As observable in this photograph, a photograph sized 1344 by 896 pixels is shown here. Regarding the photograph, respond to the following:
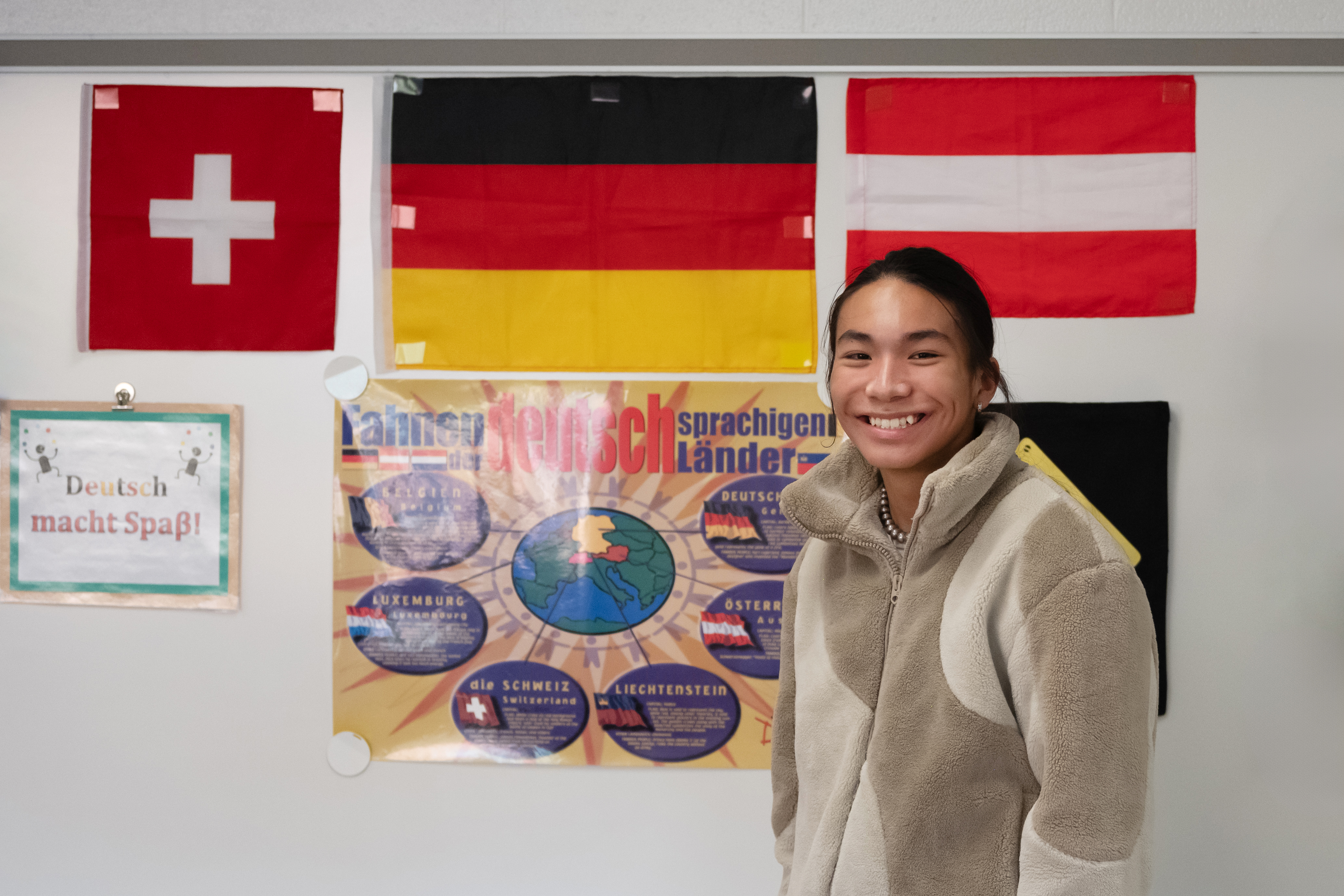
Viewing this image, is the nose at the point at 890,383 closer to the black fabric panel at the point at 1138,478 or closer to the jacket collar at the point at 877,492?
the jacket collar at the point at 877,492

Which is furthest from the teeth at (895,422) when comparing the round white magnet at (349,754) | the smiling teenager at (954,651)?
the round white magnet at (349,754)

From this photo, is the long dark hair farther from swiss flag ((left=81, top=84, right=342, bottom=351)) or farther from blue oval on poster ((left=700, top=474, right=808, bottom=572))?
swiss flag ((left=81, top=84, right=342, bottom=351))

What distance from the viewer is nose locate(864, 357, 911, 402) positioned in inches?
29.6

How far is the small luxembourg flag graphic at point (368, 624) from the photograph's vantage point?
1295mm

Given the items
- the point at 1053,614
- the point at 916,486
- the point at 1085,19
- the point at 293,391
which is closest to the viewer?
the point at 1053,614

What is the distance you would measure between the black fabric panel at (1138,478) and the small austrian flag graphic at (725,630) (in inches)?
20.7

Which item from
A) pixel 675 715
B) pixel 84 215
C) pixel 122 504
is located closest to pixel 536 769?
pixel 675 715

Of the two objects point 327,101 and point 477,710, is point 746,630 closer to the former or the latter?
point 477,710

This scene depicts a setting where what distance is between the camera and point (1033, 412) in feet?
4.11

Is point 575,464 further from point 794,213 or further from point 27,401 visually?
point 27,401

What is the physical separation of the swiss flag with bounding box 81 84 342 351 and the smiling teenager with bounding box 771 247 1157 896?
2.93 ft

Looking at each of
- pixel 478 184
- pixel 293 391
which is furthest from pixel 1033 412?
pixel 293 391

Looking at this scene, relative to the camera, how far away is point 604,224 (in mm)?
1289

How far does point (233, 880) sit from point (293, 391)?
0.78m
